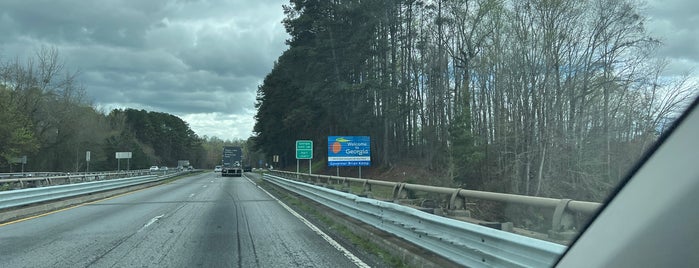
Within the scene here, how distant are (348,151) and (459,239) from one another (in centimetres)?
2450

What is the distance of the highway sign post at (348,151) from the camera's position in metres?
30.4

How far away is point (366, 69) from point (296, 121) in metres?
11.3

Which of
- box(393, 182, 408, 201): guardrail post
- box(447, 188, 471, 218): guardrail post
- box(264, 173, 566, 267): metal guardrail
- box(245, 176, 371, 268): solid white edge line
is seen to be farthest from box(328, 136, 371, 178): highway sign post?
box(447, 188, 471, 218): guardrail post

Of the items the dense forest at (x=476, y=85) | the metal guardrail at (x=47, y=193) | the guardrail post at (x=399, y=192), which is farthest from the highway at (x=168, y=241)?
the dense forest at (x=476, y=85)

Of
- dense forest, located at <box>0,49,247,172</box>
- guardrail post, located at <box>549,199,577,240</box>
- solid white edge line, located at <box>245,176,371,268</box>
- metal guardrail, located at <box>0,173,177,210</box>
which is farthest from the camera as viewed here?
dense forest, located at <box>0,49,247,172</box>

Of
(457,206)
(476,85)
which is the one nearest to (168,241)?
(457,206)

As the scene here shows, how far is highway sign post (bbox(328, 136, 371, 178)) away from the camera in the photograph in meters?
30.4

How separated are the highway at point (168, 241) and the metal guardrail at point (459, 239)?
1.00 metres

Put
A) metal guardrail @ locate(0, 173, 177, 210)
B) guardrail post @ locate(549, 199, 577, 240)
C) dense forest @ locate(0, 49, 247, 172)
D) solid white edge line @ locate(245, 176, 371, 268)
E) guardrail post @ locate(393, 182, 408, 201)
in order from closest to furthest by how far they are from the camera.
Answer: guardrail post @ locate(549, 199, 577, 240), solid white edge line @ locate(245, 176, 371, 268), guardrail post @ locate(393, 182, 408, 201), metal guardrail @ locate(0, 173, 177, 210), dense forest @ locate(0, 49, 247, 172)

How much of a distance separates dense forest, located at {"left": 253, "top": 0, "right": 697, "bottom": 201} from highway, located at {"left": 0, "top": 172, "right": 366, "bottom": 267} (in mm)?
11694

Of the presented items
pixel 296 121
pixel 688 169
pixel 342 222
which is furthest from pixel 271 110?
pixel 688 169

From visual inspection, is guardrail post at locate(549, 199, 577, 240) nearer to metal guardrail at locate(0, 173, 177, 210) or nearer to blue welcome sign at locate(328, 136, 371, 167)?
metal guardrail at locate(0, 173, 177, 210)

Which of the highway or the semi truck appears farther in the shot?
the semi truck

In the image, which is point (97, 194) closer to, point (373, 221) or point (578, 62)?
point (373, 221)
